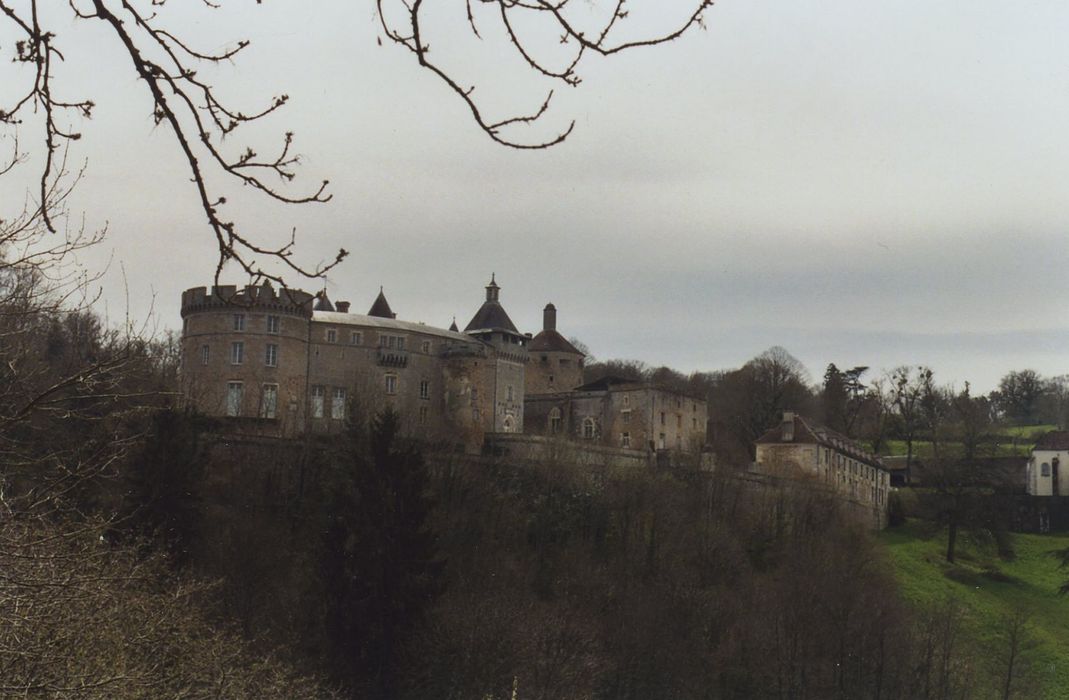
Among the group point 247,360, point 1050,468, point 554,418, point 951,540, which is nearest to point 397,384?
point 247,360

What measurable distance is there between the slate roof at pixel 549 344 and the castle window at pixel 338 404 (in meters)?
22.2

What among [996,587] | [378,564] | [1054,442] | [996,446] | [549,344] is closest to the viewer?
[378,564]

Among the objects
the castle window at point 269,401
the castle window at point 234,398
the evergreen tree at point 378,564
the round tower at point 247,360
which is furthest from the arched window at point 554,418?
the evergreen tree at point 378,564

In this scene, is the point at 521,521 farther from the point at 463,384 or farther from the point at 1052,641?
the point at 1052,641

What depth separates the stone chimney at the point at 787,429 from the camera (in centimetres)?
6957

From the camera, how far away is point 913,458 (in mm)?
84688

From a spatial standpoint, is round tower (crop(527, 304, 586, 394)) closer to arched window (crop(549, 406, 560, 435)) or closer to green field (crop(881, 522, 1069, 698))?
arched window (crop(549, 406, 560, 435))

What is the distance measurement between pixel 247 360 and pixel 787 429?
29467 millimetres

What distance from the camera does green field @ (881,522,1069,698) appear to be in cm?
4853

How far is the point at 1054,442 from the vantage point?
82.1 m

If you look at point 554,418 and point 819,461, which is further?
point 554,418

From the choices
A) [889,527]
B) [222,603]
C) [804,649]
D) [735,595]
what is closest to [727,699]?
[804,649]

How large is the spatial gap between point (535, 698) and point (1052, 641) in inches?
1033

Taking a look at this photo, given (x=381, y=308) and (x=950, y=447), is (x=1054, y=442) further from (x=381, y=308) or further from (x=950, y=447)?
(x=381, y=308)
